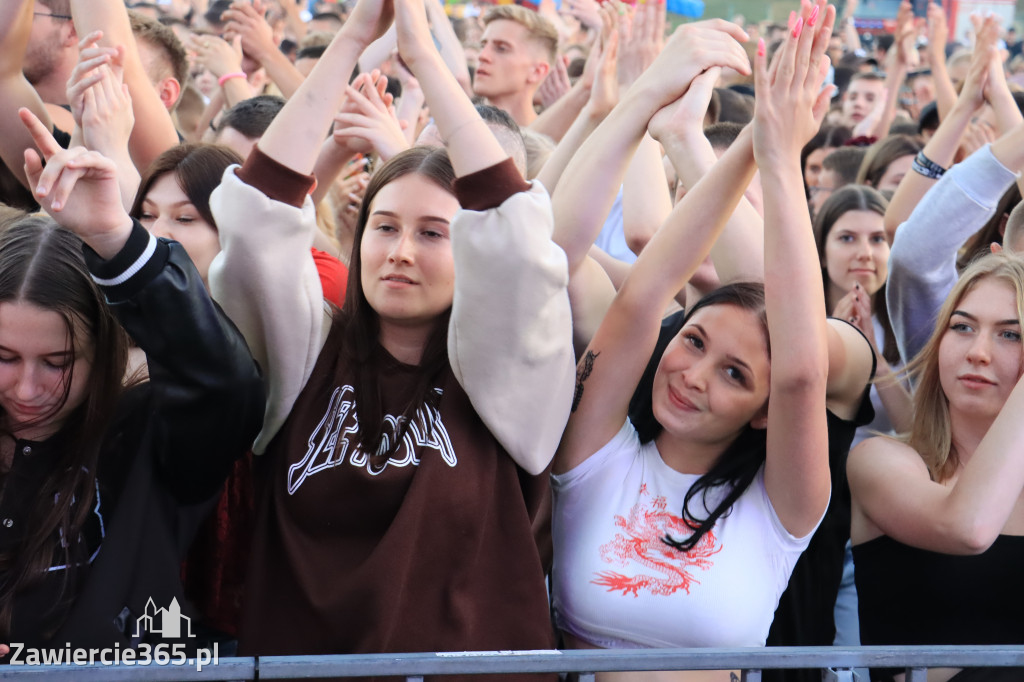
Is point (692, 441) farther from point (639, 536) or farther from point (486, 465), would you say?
point (486, 465)

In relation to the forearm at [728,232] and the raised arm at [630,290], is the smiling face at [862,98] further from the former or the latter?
the raised arm at [630,290]

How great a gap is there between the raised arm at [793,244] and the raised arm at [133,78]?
4.61ft

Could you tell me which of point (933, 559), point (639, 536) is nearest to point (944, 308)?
point (933, 559)

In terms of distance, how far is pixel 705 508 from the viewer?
182 cm

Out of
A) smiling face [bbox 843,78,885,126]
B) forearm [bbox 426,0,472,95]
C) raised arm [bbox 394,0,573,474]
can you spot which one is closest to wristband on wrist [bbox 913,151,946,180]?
forearm [bbox 426,0,472,95]

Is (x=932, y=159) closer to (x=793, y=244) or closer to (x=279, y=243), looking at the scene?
(x=793, y=244)

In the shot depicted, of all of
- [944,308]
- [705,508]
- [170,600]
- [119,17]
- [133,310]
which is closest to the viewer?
[133,310]

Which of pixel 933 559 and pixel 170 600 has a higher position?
pixel 933 559

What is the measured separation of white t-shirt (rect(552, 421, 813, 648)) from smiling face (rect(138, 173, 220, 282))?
0.81 metres

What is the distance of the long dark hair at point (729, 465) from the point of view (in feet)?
5.89

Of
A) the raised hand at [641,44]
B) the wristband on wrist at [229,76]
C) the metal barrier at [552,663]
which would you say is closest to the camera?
the metal barrier at [552,663]

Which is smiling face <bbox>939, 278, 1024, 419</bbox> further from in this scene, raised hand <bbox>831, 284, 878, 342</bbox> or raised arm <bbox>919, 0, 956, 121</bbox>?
raised arm <bbox>919, 0, 956, 121</bbox>

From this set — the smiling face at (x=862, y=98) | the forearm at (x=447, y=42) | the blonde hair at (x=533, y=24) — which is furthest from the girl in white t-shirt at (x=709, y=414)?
the smiling face at (x=862, y=98)

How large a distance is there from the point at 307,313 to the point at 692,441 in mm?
744
